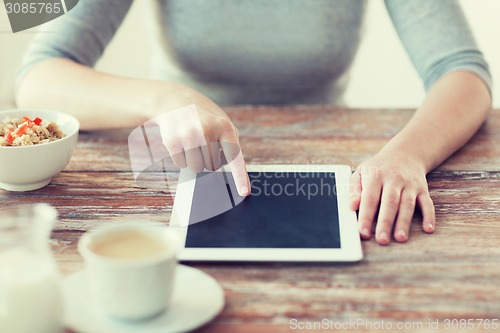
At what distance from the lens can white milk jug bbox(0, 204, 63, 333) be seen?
1.75 ft

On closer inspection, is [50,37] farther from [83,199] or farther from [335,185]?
[335,185]

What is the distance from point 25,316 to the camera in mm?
542

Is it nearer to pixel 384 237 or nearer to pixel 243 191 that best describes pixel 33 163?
pixel 243 191

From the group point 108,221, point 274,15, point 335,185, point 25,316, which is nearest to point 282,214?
point 335,185

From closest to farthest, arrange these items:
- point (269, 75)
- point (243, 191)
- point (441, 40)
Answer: point (243, 191) < point (441, 40) < point (269, 75)

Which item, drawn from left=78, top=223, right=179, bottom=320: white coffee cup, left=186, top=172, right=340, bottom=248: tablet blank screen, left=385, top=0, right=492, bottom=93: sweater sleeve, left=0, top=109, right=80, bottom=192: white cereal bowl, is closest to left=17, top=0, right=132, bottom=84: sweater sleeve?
left=0, top=109, right=80, bottom=192: white cereal bowl

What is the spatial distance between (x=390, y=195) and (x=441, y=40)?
498mm

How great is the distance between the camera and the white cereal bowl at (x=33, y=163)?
853 mm

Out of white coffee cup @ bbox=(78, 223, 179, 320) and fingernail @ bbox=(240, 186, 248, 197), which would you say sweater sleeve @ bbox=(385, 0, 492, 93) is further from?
white coffee cup @ bbox=(78, 223, 179, 320)

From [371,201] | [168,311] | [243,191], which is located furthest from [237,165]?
[168,311]

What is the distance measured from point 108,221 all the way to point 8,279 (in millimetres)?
287

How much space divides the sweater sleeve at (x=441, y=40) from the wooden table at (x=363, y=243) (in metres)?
0.12

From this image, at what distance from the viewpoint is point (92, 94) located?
1.09 metres

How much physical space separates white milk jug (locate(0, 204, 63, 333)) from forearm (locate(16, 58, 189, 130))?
0.49 metres
